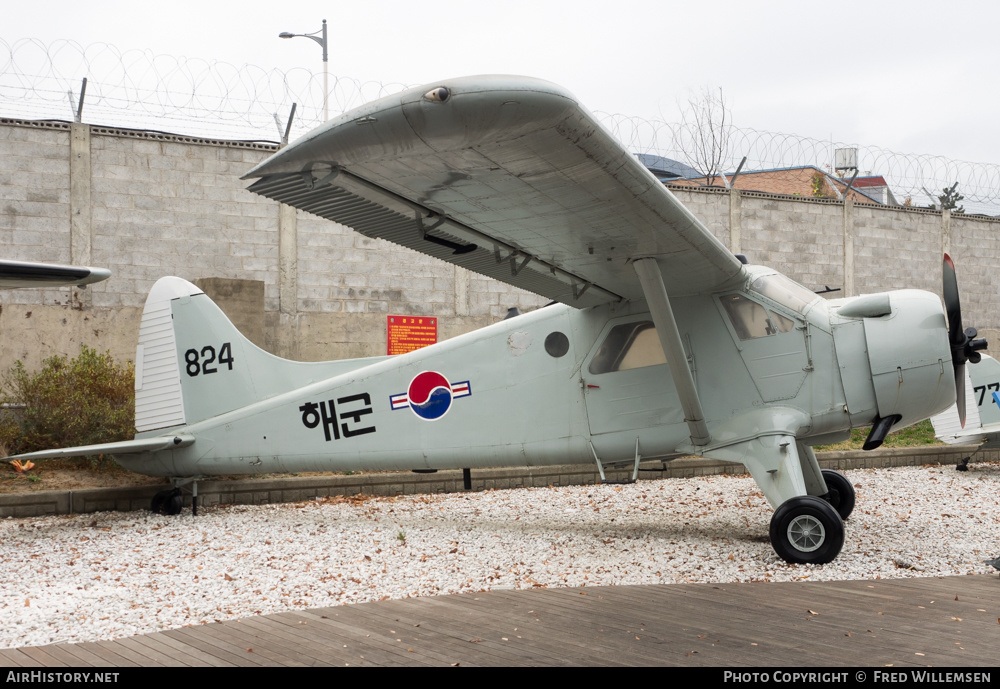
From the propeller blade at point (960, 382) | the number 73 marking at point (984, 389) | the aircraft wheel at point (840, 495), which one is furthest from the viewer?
the number 73 marking at point (984, 389)

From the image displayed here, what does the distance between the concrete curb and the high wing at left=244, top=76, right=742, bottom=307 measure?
2.37 metres

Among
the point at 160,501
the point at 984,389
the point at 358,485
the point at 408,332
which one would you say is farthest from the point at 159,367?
the point at 984,389

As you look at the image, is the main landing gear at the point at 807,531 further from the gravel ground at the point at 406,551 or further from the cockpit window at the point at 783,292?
the cockpit window at the point at 783,292

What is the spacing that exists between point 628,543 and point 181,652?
444 centimetres

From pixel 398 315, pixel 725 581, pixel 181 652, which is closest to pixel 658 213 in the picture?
pixel 725 581

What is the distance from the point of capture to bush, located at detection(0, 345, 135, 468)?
404 inches

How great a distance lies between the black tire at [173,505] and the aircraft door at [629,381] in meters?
4.84

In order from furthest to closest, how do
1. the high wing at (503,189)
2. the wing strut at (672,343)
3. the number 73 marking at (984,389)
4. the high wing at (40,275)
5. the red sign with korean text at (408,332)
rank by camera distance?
the red sign with korean text at (408,332) → the number 73 marking at (984,389) → the wing strut at (672,343) → the high wing at (40,275) → the high wing at (503,189)

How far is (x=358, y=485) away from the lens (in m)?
10.8

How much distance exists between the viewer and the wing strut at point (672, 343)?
263 inches

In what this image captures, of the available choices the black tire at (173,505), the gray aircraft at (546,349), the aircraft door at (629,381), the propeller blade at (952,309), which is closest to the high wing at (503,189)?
the gray aircraft at (546,349)

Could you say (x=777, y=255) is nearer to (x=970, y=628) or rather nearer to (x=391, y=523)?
(x=391, y=523)

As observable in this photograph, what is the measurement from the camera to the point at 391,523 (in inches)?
347

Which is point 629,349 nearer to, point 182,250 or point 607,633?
point 607,633
